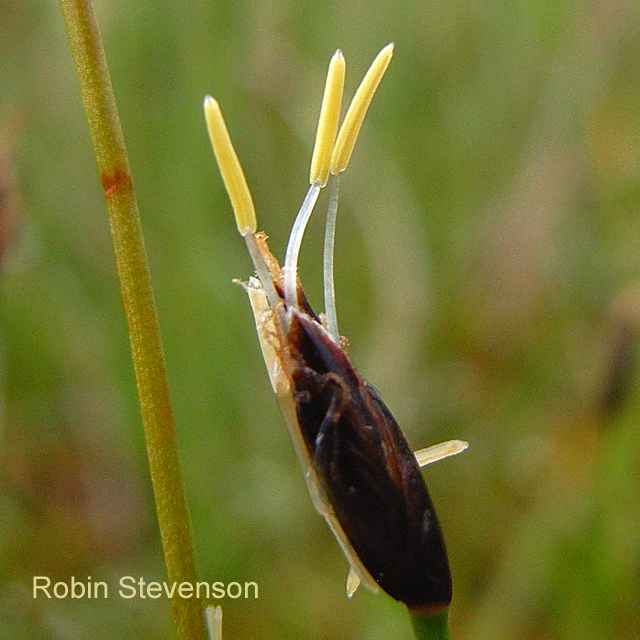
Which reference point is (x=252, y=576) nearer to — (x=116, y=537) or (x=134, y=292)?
(x=116, y=537)

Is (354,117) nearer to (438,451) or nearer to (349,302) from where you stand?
(438,451)

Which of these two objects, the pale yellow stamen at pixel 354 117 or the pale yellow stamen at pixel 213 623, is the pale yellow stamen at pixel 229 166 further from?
the pale yellow stamen at pixel 213 623

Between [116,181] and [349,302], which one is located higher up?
[349,302]

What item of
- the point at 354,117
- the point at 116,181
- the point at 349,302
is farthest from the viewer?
the point at 349,302

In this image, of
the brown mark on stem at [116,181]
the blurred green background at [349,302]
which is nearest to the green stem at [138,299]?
the brown mark on stem at [116,181]

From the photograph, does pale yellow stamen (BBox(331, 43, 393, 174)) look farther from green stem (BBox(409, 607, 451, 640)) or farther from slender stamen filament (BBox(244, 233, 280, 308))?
green stem (BBox(409, 607, 451, 640))

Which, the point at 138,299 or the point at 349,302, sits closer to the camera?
the point at 138,299

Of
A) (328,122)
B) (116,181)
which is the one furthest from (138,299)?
(328,122)

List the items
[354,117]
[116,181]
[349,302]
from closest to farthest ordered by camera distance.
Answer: [116,181], [354,117], [349,302]
